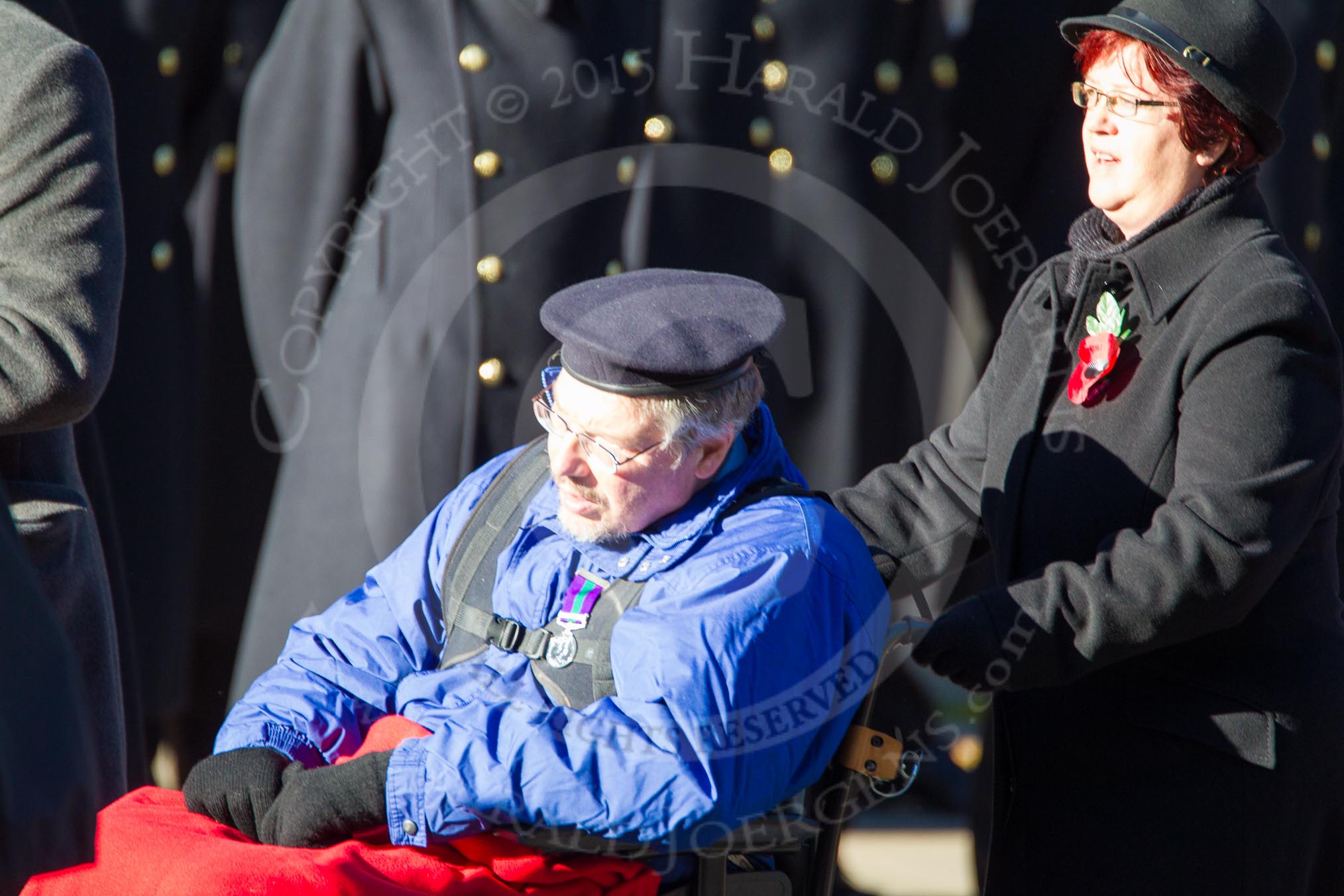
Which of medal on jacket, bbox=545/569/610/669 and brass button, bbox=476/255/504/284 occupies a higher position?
brass button, bbox=476/255/504/284

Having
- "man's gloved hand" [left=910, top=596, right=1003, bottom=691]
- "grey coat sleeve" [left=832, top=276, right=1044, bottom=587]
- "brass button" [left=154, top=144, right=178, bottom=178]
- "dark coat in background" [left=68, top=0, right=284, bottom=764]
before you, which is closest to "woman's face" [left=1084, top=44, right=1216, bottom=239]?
"grey coat sleeve" [left=832, top=276, right=1044, bottom=587]

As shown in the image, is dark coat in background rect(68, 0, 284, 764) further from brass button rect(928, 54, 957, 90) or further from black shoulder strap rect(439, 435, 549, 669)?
brass button rect(928, 54, 957, 90)

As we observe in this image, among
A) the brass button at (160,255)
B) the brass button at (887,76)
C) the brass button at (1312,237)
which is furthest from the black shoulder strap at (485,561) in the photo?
the brass button at (1312,237)

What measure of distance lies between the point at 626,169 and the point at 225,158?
79 cm

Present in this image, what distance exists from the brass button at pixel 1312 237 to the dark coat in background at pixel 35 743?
8.09ft

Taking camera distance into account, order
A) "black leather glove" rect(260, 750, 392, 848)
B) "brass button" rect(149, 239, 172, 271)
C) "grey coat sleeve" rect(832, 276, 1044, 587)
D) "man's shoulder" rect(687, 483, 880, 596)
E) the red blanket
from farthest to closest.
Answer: "brass button" rect(149, 239, 172, 271) < "grey coat sleeve" rect(832, 276, 1044, 587) < "man's shoulder" rect(687, 483, 880, 596) < "black leather glove" rect(260, 750, 392, 848) < the red blanket

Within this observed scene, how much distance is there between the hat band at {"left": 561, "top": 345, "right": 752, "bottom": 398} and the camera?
1.74 m

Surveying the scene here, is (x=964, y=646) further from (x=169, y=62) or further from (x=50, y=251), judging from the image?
(x=169, y=62)

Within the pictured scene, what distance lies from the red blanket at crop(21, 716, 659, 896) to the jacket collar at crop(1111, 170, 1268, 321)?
3.19ft

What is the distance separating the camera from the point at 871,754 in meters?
1.64

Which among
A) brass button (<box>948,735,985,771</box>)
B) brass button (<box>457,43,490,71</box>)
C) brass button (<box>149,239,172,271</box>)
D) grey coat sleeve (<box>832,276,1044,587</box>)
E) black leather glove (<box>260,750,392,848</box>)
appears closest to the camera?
black leather glove (<box>260,750,392,848</box>)

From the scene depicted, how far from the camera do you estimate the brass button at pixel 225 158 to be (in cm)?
265

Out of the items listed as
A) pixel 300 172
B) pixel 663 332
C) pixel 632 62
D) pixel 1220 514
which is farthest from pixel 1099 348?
pixel 300 172

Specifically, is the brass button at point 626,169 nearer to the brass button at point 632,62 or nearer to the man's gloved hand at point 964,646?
the brass button at point 632,62
